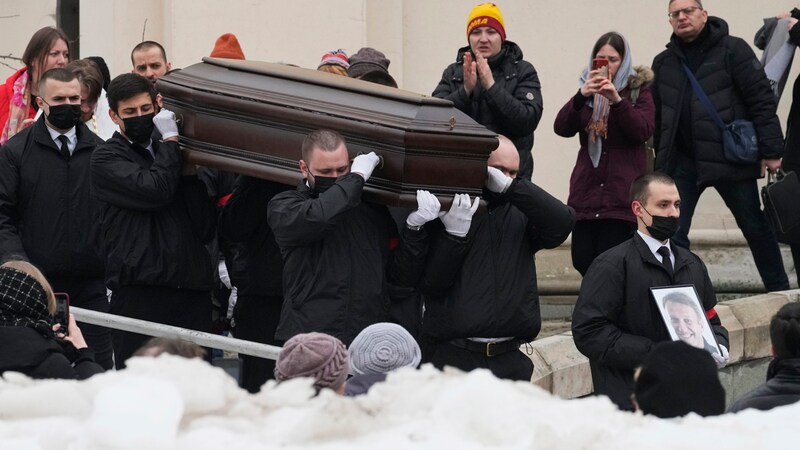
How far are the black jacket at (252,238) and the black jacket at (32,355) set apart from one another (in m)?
1.51

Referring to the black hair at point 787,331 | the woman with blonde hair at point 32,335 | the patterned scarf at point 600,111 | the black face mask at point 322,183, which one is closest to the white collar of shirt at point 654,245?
the black hair at point 787,331

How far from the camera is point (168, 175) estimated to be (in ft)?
18.5

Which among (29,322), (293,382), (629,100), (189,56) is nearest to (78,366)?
(29,322)

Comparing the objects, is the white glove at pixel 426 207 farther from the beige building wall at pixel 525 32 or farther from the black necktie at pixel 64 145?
the beige building wall at pixel 525 32

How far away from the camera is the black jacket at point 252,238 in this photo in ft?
19.5

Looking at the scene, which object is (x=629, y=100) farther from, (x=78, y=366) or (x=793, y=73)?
(x=78, y=366)

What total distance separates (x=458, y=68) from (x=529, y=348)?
147 centimetres

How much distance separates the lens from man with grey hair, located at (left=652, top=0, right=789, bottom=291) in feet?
26.0

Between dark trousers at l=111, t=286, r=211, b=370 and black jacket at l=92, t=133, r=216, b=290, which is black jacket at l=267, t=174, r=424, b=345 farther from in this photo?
dark trousers at l=111, t=286, r=211, b=370

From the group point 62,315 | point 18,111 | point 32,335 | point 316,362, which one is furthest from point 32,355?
point 18,111

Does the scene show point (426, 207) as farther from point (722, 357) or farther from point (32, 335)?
point (32, 335)

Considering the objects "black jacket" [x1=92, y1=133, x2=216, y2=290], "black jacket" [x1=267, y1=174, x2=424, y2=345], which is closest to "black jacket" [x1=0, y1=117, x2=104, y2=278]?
"black jacket" [x1=92, y1=133, x2=216, y2=290]

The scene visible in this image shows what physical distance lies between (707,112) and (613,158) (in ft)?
2.96

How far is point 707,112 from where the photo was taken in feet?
26.1
